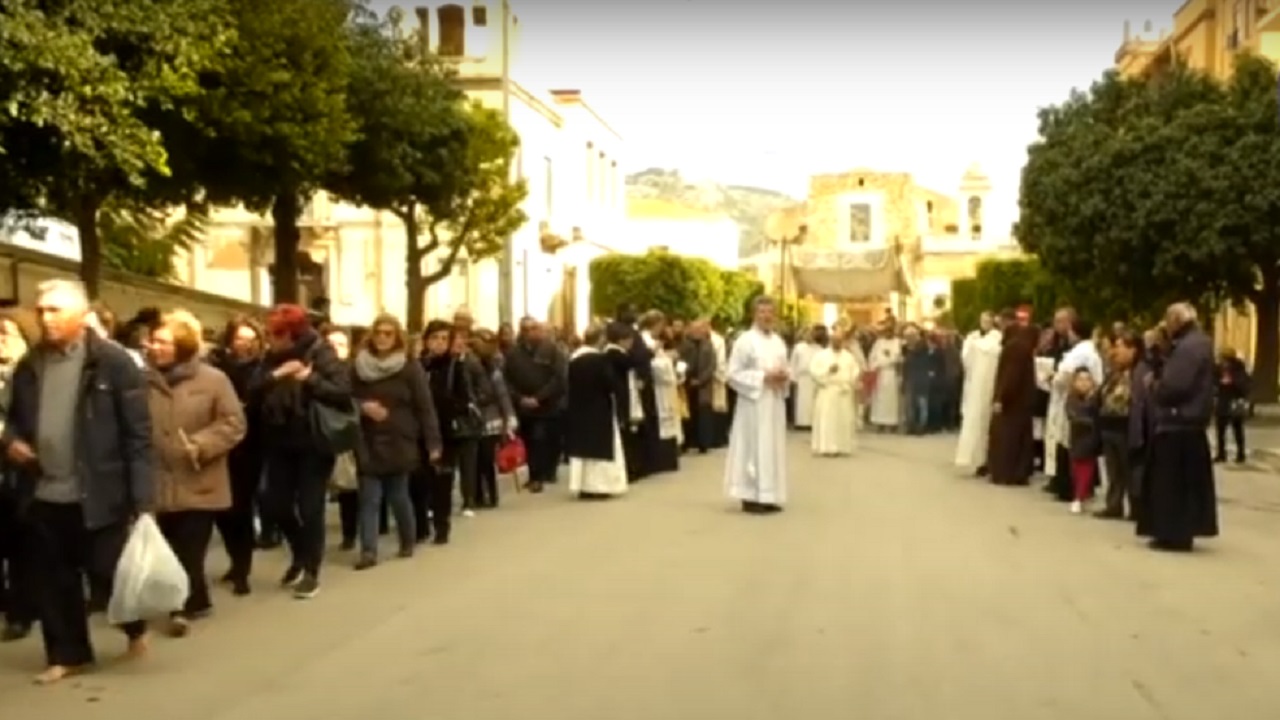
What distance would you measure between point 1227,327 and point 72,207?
4063cm

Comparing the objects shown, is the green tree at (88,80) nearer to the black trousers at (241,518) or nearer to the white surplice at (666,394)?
the black trousers at (241,518)

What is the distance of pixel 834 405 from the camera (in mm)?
28250

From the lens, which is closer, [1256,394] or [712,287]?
[1256,394]

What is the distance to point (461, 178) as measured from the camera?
1449 inches

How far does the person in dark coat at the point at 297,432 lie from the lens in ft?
40.5

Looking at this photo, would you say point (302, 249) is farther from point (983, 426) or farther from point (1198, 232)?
point (983, 426)

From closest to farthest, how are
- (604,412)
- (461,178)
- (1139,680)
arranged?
(1139,680) → (604,412) → (461,178)

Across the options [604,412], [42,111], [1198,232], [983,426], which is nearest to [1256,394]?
[1198,232]

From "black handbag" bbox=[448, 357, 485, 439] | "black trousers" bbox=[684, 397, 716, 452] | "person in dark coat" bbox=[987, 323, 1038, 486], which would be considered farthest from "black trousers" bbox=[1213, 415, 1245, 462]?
"black handbag" bbox=[448, 357, 485, 439]

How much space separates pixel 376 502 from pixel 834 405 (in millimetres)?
15011

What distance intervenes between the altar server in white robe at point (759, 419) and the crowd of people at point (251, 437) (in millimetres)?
1793

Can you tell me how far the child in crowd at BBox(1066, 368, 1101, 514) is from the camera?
711 inches

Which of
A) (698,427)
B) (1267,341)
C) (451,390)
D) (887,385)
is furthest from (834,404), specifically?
(1267,341)

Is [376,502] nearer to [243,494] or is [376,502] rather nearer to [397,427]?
[397,427]
